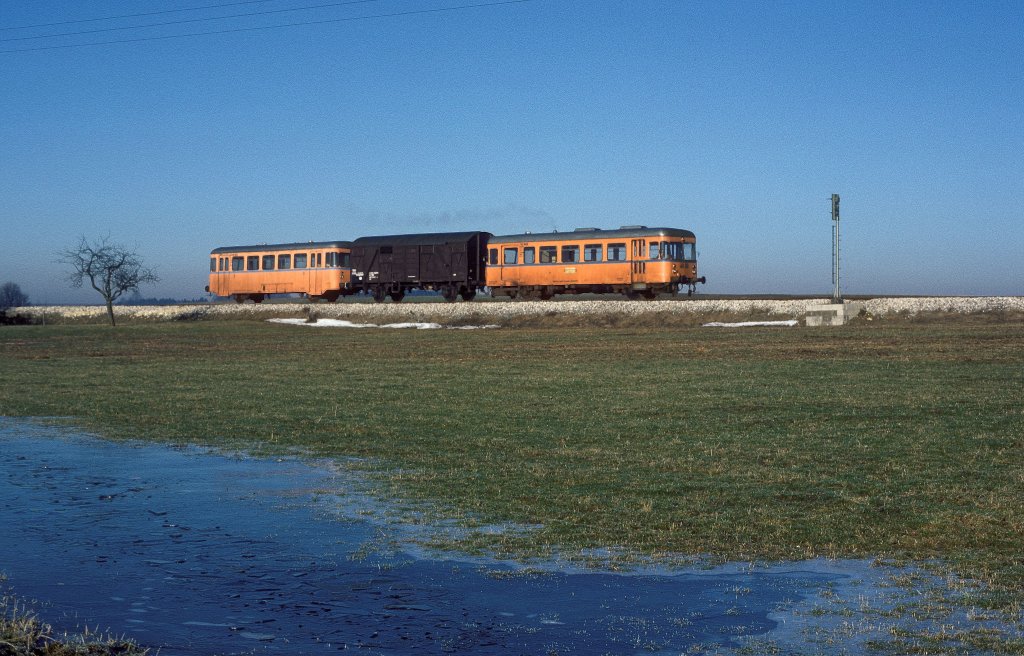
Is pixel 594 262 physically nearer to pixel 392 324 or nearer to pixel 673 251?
pixel 673 251

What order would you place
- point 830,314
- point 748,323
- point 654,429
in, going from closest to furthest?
point 654,429
point 830,314
point 748,323

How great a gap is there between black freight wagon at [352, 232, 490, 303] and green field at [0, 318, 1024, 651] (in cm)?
2495

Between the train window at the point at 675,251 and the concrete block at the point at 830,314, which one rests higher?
the train window at the point at 675,251

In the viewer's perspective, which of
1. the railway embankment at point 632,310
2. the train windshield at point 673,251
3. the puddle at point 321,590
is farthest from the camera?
the train windshield at point 673,251

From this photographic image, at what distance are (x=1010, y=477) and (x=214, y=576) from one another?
22.5ft

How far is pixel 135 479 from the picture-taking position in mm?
10375

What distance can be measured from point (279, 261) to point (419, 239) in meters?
8.95

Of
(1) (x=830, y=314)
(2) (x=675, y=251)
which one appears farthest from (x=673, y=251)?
(1) (x=830, y=314)

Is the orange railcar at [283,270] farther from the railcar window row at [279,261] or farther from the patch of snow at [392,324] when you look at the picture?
the patch of snow at [392,324]

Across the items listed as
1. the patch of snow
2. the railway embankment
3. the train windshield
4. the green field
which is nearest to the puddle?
the green field

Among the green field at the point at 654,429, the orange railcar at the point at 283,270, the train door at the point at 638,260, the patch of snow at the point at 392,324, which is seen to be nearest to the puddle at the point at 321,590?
the green field at the point at 654,429

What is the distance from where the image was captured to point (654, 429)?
1338 cm

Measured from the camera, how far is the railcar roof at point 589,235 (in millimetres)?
47312

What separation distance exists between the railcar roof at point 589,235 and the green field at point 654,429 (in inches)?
711
